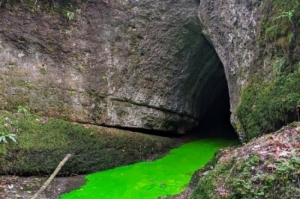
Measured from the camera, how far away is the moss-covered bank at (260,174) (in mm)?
4160

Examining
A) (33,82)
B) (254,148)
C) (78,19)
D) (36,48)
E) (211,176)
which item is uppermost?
(78,19)

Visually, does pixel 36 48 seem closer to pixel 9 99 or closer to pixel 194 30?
pixel 9 99

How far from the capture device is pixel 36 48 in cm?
1143

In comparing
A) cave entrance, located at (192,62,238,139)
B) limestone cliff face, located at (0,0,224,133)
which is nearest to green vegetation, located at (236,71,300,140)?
limestone cliff face, located at (0,0,224,133)

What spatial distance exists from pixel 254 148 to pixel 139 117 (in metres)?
7.58

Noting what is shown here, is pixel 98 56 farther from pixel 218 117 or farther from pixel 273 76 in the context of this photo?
pixel 218 117

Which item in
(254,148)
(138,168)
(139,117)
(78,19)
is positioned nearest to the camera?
(254,148)

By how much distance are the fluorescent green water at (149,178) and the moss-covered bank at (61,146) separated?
0.49 metres

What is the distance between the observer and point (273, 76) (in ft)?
25.8

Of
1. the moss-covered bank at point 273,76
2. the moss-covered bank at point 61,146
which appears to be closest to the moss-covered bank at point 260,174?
the moss-covered bank at point 273,76

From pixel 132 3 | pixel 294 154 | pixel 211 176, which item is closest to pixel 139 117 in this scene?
pixel 132 3

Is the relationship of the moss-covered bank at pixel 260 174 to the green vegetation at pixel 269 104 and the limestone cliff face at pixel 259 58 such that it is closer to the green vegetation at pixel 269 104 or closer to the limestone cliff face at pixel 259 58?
the green vegetation at pixel 269 104

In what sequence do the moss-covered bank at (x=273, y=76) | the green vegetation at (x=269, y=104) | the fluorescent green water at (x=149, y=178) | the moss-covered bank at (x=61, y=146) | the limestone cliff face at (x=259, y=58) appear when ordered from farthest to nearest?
the moss-covered bank at (x=61, y=146) < the fluorescent green water at (x=149, y=178) < the limestone cliff face at (x=259, y=58) < the moss-covered bank at (x=273, y=76) < the green vegetation at (x=269, y=104)

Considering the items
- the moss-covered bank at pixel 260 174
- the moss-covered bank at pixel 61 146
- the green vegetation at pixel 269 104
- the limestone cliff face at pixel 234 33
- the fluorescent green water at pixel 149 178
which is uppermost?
the limestone cliff face at pixel 234 33
